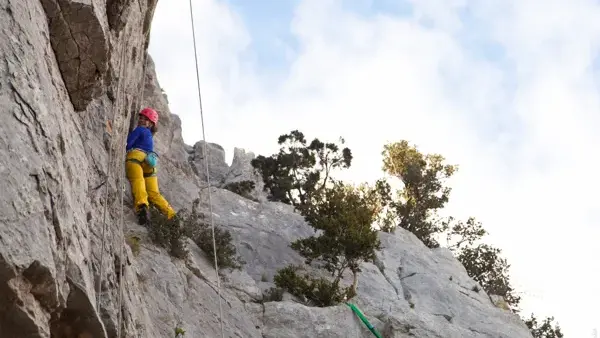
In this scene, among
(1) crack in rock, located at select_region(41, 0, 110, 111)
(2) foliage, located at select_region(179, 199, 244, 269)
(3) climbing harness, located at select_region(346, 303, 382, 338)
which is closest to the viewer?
(1) crack in rock, located at select_region(41, 0, 110, 111)

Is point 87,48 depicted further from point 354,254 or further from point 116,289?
point 354,254

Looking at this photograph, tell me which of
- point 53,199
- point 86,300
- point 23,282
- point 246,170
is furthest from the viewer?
point 246,170

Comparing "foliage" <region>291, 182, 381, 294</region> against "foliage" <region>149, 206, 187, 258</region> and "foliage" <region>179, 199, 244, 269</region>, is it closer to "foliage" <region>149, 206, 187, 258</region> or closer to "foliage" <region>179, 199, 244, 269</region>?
"foliage" <region>179, 199, 244, 269</region>

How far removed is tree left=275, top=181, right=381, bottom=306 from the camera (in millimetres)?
15688

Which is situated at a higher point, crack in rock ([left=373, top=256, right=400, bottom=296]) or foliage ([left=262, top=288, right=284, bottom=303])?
crack in rock ([left=373, top=256, right=400, bottom=296])

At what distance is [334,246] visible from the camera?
17.2 meters

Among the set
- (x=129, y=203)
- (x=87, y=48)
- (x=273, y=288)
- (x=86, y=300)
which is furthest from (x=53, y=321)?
(x=273, y=288)

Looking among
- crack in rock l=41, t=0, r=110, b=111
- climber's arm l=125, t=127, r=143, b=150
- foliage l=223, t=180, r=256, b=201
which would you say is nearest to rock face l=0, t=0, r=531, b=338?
crack in rock l=41, t=0, r=110, b=111

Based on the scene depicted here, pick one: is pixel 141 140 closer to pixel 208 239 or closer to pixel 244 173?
pixel 208 239

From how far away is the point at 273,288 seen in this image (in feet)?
50.5

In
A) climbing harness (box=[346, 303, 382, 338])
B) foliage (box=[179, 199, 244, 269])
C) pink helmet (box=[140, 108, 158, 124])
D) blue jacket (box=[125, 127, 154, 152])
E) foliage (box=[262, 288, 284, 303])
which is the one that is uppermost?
pink helmet (box=[140, 108, 158, 124])

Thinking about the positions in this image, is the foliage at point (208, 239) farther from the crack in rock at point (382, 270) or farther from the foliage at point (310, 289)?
the crack in rock at point (382, 270)

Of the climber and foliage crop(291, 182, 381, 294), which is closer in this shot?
the climber

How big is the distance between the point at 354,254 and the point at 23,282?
482 inches
